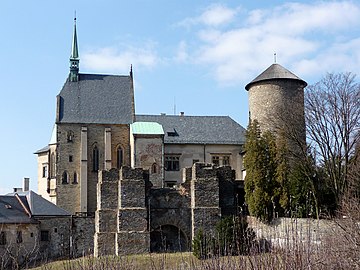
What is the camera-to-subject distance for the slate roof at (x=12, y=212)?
45.3 meters

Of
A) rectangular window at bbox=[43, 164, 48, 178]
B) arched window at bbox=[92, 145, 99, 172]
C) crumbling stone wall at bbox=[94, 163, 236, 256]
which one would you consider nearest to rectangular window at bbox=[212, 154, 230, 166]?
arched window at bbox=[92, 145, 99, 172]

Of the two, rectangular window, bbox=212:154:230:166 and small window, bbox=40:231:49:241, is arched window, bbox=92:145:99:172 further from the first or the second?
small window, bbox=40:231:49:241

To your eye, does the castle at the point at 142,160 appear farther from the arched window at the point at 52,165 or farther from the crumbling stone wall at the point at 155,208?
the arched window at the point at 52,165

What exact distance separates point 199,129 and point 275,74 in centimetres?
1433

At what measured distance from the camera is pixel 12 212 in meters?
46.3

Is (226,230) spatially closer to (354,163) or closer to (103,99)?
(354,163)

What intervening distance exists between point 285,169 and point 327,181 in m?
2.77

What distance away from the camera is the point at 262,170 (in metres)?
42.3

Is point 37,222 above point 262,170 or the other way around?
the other way around

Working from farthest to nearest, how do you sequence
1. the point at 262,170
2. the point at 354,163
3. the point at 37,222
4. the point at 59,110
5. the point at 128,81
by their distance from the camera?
the point at 128,81
the point at 59,110
the point at 37,222
the point at 262,170
the point at 354,163

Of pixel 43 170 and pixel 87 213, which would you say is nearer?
pixel 87 213

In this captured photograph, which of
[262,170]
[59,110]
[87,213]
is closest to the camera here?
[262,170]

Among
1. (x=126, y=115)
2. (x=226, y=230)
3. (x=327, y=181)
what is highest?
(x=126, y=115)

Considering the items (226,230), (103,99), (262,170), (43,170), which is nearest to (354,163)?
(262,170)
